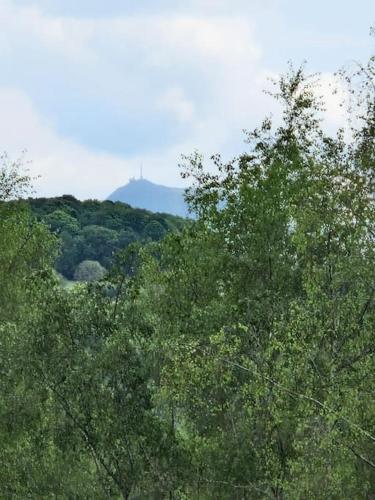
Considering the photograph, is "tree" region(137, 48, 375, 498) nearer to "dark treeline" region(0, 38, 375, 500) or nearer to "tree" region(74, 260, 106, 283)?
"dark treeline" region(0, 38, 375, 500)

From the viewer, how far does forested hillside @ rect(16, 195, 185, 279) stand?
17550cm

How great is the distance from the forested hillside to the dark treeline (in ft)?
449

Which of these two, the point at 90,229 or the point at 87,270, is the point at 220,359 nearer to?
the point at 87,270

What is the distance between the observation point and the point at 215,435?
2562 cm

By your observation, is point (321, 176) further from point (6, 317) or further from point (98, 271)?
point (98, 271)

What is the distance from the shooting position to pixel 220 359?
19859 millimetres

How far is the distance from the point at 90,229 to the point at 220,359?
161630 mm

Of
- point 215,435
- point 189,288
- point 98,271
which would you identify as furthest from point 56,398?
point 98,271

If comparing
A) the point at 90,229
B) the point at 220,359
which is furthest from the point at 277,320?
the point at 90,229

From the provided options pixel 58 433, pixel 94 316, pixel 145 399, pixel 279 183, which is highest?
pixel 279 183

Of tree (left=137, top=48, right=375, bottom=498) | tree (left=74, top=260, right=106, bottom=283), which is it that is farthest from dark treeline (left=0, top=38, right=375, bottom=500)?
tree (left=74, top=260, right=106, bottom=283)

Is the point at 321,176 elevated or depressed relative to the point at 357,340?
elevated

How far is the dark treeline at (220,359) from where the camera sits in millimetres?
20500

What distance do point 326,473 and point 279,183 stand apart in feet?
48.3
